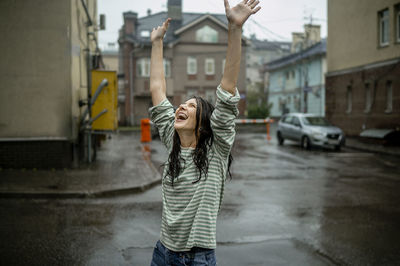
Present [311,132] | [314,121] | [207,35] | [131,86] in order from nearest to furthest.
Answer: [311,132] < [314,121] < [131,86] < [207,35]

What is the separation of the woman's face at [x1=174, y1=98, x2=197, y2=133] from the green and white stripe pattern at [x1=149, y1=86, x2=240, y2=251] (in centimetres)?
14

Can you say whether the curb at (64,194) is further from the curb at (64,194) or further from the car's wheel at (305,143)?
the car's wheel at (305,143)

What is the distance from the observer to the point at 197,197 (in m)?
2.30

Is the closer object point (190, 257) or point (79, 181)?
point (190, 257)

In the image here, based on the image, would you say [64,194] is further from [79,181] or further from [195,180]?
[195,180]

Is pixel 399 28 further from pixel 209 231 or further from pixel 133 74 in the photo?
pixel 133 74

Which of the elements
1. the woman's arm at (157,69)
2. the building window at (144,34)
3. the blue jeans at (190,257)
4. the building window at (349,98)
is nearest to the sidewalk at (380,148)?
the building window at (349,98)

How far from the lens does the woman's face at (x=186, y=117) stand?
2.35m

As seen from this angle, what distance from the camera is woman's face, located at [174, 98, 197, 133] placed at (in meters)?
2.35

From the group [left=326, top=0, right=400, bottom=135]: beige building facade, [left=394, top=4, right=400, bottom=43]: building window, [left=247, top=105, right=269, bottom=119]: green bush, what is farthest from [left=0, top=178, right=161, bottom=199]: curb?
[left=247, top=105, right=269, bottom=119]: green bush

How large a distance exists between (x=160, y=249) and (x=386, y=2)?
73.3 feet

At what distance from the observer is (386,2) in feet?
69.4

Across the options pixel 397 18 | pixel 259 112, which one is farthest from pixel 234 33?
pixel 259 112

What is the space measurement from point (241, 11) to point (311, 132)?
17.1 meters
